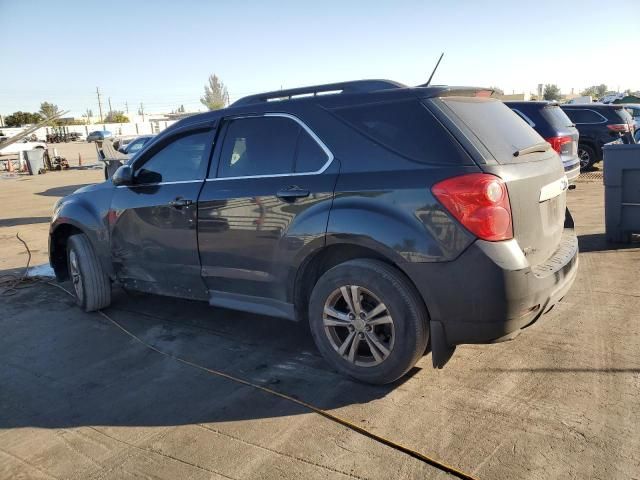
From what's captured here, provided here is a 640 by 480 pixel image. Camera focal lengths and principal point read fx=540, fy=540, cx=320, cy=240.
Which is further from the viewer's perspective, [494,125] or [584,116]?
[584,116]

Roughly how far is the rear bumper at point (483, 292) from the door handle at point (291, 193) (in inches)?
35.2

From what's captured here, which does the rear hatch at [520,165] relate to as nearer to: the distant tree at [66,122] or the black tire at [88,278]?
the black tire at [88,278]

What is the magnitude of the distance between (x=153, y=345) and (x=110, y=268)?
109 centimetres

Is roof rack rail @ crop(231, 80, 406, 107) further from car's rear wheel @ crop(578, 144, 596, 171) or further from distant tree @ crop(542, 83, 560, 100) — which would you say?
distant tree @ crop(542, 83, 560, 100)

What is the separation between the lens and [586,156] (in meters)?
14.5

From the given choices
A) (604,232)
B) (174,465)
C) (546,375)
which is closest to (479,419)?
(546,375)

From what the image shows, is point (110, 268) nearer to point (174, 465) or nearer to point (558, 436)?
point (174, 465)

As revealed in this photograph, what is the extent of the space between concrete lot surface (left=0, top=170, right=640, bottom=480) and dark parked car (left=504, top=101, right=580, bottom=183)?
16.6 ft

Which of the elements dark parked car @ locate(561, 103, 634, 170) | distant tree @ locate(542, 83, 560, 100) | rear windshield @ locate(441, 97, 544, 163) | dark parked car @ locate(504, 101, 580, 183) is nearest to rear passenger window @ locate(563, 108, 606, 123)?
dark parked car @ locate(561, 103, 634, 170)

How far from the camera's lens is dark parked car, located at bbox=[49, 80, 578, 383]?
3.04 m

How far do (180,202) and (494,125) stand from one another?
243 cm

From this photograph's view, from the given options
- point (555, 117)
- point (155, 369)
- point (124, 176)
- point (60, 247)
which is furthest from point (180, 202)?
point (555, 117)

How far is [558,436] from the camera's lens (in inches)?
111

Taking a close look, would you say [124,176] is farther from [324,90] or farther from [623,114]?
[623,114]
